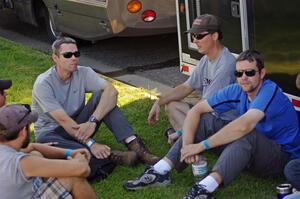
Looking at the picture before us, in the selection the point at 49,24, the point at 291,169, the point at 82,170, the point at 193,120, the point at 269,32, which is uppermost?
the point at 269,32

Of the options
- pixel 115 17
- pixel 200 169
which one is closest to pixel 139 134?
pixel 200 169

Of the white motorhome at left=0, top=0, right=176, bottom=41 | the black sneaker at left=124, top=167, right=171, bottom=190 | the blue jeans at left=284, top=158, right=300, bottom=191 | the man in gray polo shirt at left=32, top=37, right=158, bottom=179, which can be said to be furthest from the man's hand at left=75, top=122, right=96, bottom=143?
the white motorhome at left=0, top=0, right=176, bottom=41

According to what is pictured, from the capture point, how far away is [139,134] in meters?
6.32

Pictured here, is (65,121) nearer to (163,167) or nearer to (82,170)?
(163,167)

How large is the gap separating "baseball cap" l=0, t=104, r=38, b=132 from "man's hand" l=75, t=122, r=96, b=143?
141 cm

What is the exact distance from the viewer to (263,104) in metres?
4.57

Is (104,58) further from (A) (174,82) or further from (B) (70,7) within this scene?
(A) (174,82)

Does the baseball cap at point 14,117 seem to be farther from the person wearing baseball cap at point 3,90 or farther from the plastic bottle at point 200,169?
the plastic bottle at point 200,169

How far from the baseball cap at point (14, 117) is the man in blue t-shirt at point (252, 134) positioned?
1.22 m

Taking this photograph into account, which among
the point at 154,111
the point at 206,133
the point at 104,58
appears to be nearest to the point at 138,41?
the point at 104,58

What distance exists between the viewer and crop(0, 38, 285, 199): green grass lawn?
492 centimetres

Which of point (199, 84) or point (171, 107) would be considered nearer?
point (199, 84)

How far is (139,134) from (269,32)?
1562 mm

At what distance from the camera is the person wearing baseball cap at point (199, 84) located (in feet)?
16.4
